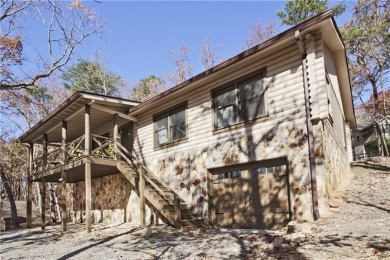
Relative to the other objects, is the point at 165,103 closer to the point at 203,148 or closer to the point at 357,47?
the point at 203,148

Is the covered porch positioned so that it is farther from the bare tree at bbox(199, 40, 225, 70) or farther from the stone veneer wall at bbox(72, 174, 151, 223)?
the bare tree at bbox(199, 40, 225, 70)

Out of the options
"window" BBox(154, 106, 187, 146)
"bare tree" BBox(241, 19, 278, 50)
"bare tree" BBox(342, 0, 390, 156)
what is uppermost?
"bare tree" BBox(241, 19, 278, 50)

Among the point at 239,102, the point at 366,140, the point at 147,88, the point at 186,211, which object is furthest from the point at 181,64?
the point at 366,140

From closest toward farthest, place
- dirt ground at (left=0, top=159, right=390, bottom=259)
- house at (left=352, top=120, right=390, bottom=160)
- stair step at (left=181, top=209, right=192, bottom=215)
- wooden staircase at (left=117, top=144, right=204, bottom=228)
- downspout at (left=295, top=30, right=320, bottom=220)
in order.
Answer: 1. dirt ground at (left=0, top=159, right=390, bottom=259)
2. downspout at (left=295, top=30, right=320, bottom=220)
3. wooden staircase at (left=117, top=144, right=204, bottom=228)
4. stair step at (left=181, top=209, right=192, bottom=215)
5. house at (left=352, top=120, right=390, bottom=160)

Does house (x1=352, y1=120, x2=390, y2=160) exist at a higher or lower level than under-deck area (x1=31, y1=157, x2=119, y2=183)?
higher

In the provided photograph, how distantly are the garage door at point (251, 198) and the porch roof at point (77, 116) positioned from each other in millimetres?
5354

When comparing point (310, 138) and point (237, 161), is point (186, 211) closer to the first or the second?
point (237, 161)

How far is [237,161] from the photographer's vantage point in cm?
980

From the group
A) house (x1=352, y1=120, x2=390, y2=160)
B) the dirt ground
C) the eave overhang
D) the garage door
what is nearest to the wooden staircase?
the dirt ground

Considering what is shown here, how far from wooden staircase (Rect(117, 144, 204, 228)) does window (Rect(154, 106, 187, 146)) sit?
59.0 inches

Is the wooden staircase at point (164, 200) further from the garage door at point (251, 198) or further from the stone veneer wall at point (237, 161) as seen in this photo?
the garage door at point (251, 198)

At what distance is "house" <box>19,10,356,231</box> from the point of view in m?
8.17

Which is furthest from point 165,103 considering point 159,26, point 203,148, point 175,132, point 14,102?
point 14,102

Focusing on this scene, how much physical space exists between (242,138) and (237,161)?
738 mm
